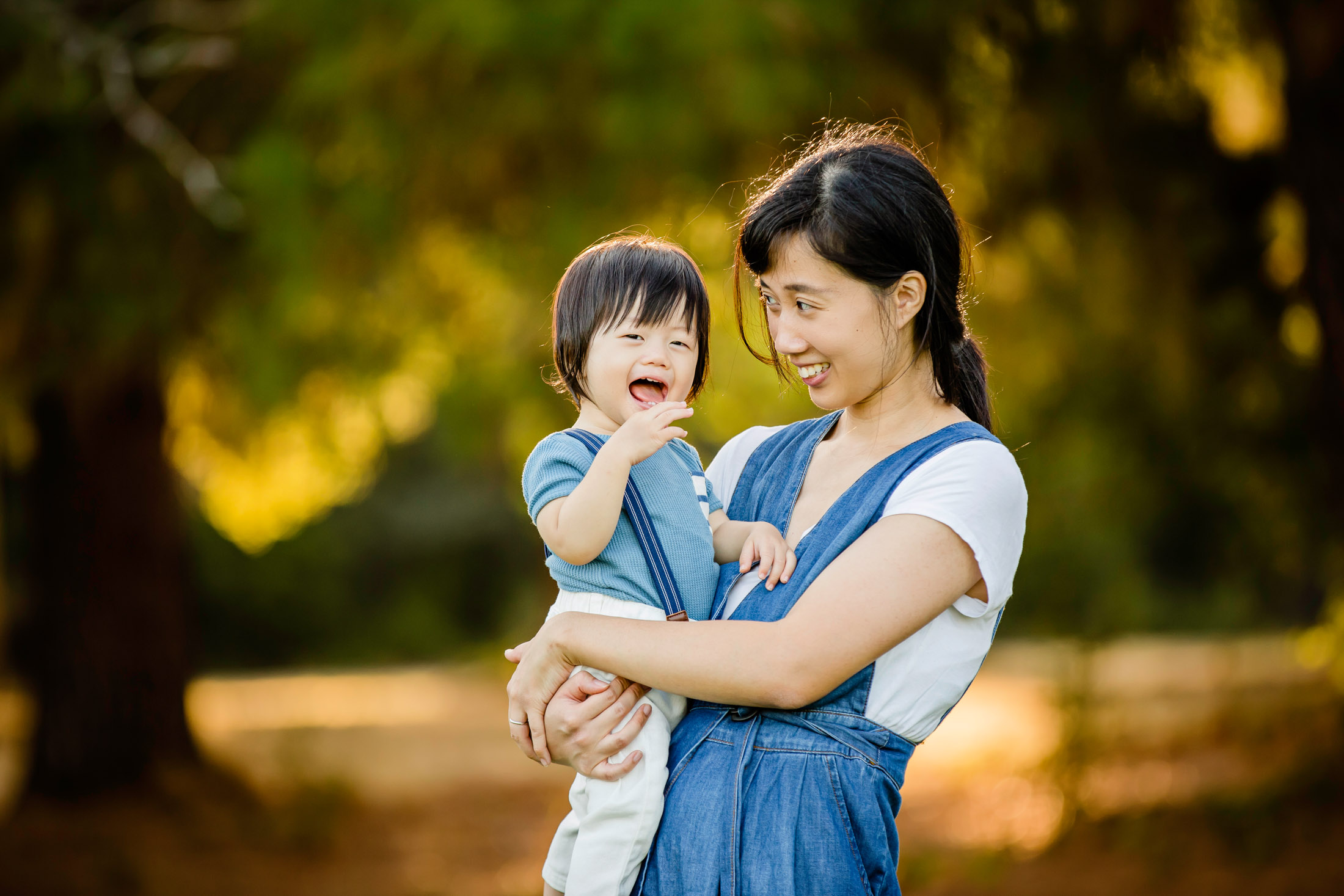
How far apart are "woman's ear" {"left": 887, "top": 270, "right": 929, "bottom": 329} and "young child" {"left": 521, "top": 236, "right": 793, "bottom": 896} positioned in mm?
318

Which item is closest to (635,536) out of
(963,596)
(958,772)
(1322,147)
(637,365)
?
(637,365)

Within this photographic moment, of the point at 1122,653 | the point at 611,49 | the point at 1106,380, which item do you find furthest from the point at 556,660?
the point at 1122,653

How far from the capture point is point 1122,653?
14562 millimetres

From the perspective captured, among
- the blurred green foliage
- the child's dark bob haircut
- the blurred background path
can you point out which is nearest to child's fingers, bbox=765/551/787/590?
the child's dark bob haircut

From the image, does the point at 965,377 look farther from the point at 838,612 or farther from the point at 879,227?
the point at 838,612

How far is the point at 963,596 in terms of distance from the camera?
1685 millimetres

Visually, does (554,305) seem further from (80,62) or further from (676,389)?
(80,62)

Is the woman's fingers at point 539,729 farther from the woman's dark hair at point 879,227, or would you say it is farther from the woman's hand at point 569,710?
the woman's dark hair at point 879,227

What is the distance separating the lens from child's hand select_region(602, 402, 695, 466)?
170 cm

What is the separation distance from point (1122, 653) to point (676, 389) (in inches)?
558

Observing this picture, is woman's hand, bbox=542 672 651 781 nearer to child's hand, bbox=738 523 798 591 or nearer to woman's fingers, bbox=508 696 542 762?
woman's fingers, bbox=508 696 542 762

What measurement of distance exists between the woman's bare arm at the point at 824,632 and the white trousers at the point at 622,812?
0.11m

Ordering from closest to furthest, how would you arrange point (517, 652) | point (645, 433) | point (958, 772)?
1. point (645, 433)
2. point (517, 652)
3. point (958, 772)

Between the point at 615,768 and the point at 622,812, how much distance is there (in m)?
0.07
